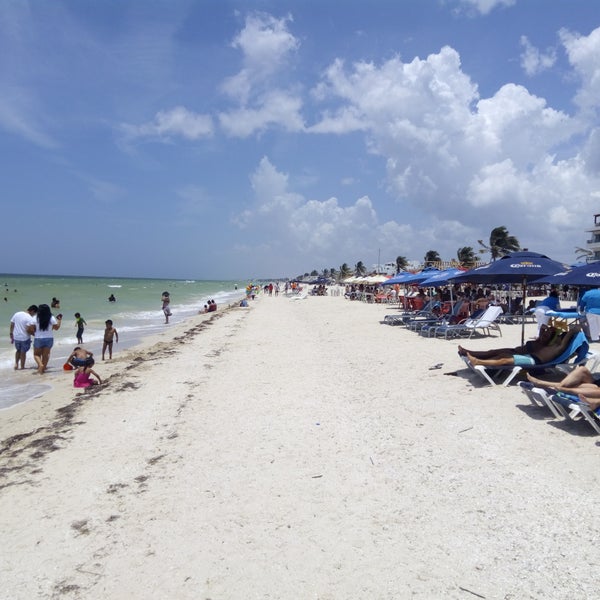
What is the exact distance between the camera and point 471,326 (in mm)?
11422

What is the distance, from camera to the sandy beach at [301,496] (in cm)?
268

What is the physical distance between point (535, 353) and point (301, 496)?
4.46 metres

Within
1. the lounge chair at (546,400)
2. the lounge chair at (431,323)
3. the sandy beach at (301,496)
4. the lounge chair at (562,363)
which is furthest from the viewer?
the lounge chair at (431,323)

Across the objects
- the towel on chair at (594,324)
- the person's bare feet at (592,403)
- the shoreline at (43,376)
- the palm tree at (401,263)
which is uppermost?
the palm tree at (401,263)

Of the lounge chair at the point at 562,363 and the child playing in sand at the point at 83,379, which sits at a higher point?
the lounge chair at the point at 562,363

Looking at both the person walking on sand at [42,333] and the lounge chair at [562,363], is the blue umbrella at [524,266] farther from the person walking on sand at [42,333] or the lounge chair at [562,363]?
the person walking on sand at [42,333]

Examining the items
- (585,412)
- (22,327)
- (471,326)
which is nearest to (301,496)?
(585,412)

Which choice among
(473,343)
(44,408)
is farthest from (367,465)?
(473,343)

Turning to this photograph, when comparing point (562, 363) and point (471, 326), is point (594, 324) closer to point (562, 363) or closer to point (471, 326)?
point (562, 363)

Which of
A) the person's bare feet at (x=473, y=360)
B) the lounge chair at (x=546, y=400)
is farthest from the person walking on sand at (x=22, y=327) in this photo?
the lounge chair at (x=546, y=400)

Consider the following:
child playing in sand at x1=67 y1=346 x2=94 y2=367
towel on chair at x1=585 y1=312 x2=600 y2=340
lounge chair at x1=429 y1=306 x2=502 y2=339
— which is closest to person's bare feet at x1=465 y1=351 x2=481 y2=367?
towel on chair at x1=585 y1=312 x2=600 y2=340

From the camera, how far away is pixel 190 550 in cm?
297

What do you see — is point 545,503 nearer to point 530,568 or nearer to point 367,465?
point 530,568

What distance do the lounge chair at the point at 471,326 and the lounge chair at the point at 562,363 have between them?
4.92m
